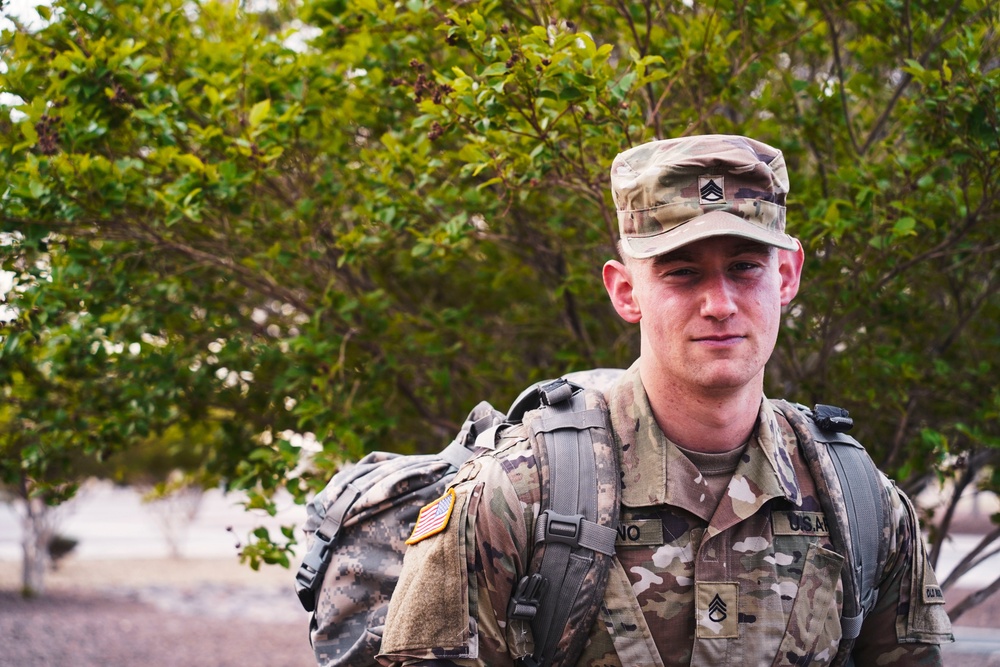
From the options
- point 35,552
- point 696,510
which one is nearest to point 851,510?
point 696,510

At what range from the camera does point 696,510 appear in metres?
1.91

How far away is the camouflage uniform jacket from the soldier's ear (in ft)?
0.76

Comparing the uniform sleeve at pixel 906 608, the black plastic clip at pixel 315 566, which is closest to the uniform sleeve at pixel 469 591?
the black plastic clip at pixel 315 566

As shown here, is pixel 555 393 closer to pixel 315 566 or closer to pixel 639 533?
pixel 639 533

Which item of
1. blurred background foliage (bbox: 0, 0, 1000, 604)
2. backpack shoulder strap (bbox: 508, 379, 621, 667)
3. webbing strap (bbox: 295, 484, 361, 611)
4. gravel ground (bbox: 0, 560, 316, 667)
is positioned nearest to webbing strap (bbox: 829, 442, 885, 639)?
backpack shoulder strap (bbox: 508, 379, 621, 667)

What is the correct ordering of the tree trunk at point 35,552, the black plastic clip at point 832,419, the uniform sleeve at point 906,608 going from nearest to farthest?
1. the uniform sleeve at point 906,608
2. the black plastic clip at point 832,419
3. the tree trunk at point 35,552

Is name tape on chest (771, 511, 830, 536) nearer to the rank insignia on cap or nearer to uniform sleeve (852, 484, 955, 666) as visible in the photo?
uniform sleeve (852, 484, 955, 666)

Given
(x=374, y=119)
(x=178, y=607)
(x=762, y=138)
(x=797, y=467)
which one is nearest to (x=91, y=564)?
(x=178, y=607)

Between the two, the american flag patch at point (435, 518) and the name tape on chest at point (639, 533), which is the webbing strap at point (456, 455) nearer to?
the american flag patch at point (435, 518)

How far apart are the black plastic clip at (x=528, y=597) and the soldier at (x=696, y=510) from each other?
0.03m

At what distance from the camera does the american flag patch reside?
1827mm

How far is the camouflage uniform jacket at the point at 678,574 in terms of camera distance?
1.80 m

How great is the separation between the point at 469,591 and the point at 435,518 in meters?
0.16

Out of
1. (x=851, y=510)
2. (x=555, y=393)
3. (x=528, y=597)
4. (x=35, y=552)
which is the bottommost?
Answer: (x=35, y=552)
